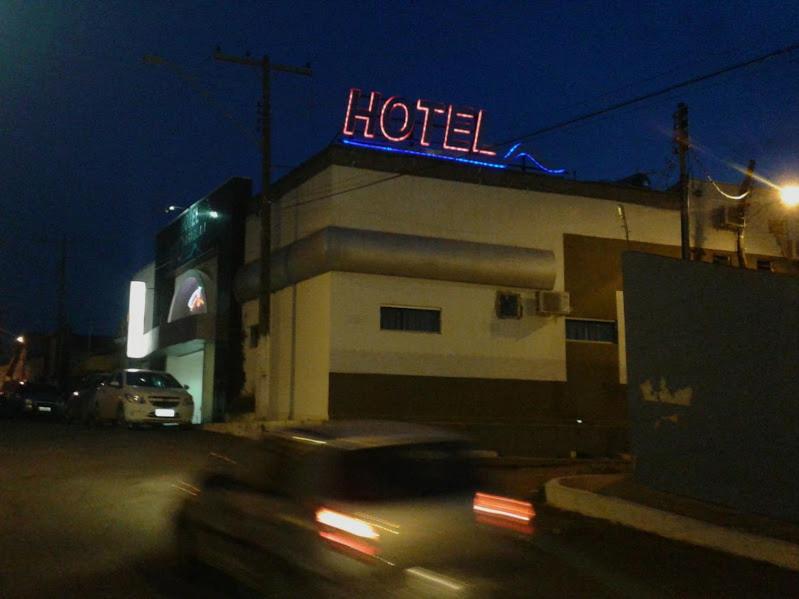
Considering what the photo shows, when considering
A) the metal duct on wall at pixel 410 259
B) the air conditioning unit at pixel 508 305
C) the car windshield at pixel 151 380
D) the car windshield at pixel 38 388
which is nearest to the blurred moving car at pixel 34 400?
the car windshield at pixel 38 388

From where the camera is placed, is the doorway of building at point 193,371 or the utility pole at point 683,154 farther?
the doorway of building at point 193,371

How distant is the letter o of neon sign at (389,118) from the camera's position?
2258cm

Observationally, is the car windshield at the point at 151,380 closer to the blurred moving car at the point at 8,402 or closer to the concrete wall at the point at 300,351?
the concrete wall at the point at 300,351

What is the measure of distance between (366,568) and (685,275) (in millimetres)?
8256

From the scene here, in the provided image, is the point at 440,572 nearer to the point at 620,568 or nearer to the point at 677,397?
the point at 620,568

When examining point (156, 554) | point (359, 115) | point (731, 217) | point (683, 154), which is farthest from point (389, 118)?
point (156, 554)

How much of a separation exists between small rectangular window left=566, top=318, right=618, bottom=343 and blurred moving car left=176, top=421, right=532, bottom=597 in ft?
61.0

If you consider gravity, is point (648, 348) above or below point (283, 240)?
below

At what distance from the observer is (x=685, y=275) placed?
11797 millimetres

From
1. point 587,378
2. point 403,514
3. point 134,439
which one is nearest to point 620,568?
point 403,514

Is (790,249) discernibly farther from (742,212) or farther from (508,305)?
(508,305)

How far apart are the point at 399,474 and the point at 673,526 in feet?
18.3

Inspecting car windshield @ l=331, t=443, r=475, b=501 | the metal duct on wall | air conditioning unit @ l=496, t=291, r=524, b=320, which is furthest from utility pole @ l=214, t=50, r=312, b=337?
car windshield @ l=331, t=443, r=475, b=501

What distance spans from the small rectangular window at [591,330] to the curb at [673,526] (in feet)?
39.9
